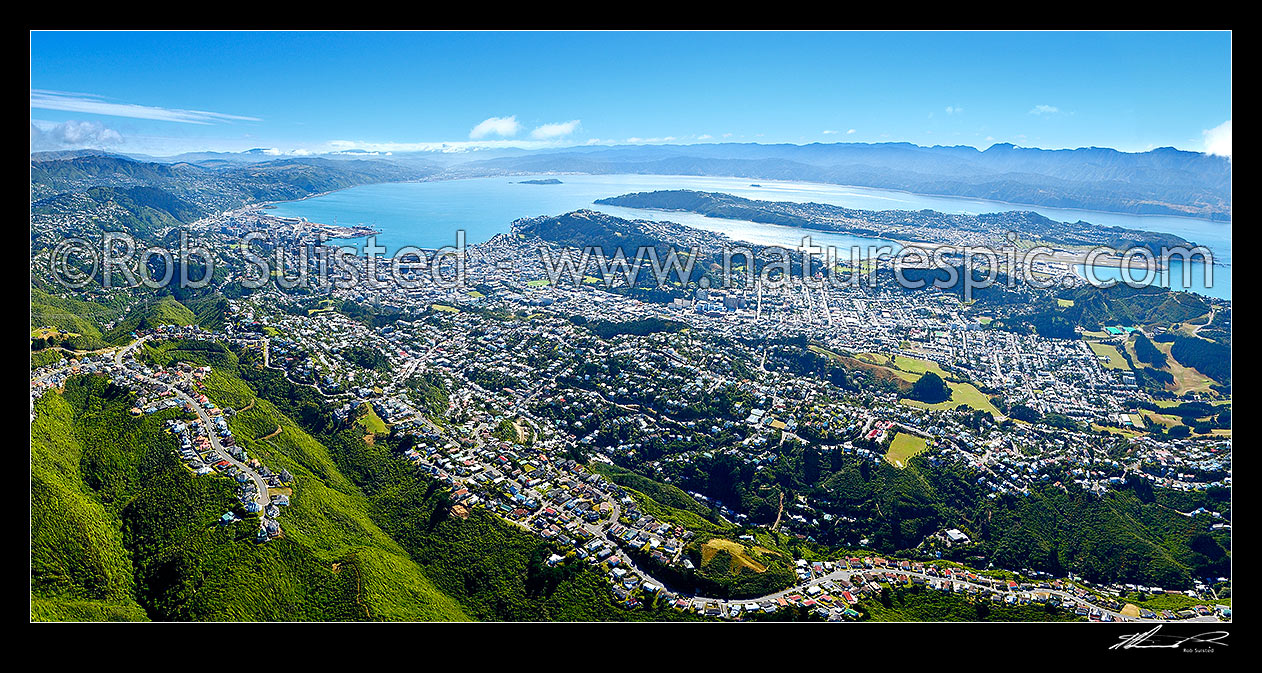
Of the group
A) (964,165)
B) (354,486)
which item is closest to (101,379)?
(354,486)

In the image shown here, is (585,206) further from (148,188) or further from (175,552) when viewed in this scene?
(175,552)

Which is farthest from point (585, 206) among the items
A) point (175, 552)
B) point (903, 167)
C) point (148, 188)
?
point (903, 167)
